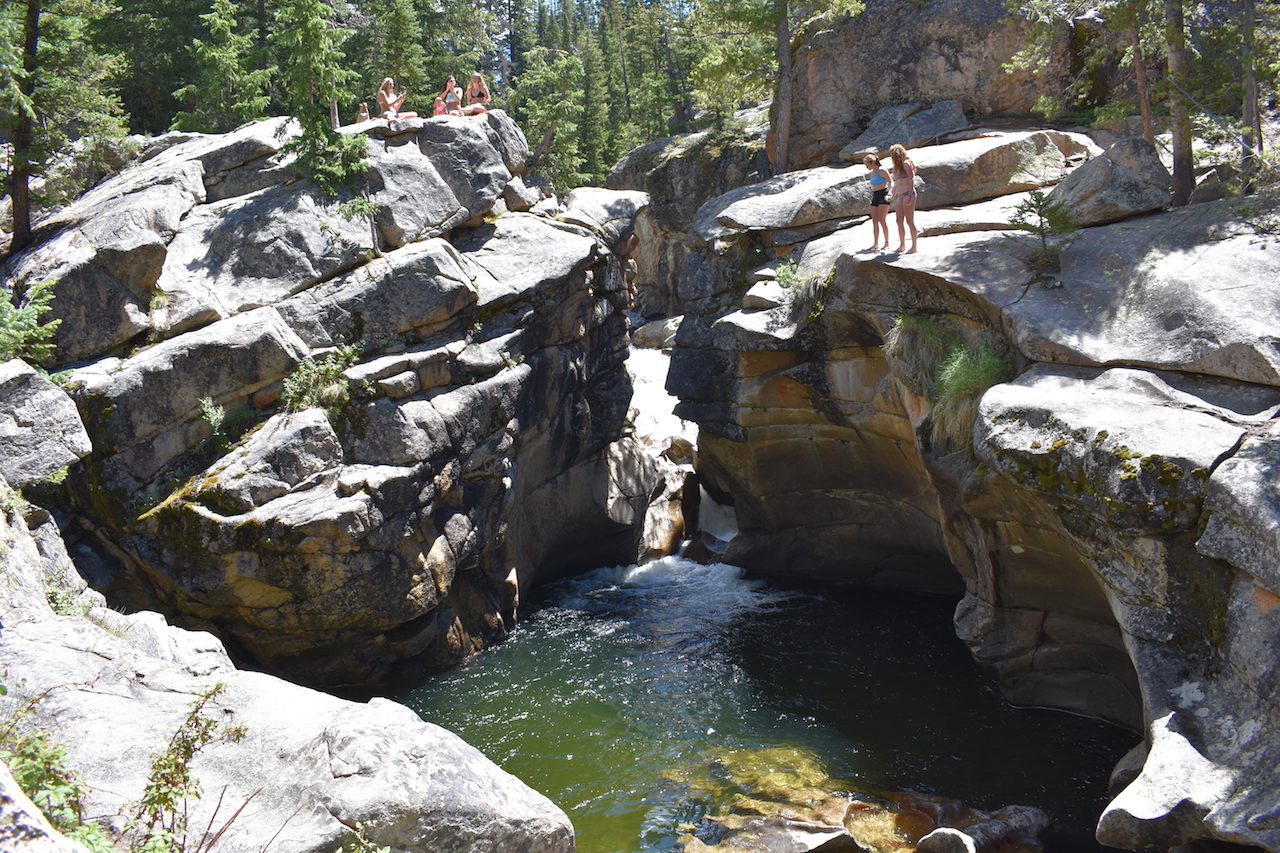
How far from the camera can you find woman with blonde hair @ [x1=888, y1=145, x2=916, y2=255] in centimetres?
1675

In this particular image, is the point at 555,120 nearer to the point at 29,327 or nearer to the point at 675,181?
the point at 675,181

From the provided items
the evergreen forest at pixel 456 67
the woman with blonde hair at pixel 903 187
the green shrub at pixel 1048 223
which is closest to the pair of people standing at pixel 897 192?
the woman with blonde hair at pixel 903 187

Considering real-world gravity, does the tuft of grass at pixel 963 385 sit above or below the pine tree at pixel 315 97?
below

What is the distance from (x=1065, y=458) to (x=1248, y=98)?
8.00m

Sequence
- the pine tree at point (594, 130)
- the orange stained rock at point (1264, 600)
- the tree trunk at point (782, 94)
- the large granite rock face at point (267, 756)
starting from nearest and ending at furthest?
the large granite rock face at point (267, 756), the orange stained rock at point (1264, 600), the tree trunk at point (782, 94), the pine tree at point (594, 130)

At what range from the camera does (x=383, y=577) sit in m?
17.5

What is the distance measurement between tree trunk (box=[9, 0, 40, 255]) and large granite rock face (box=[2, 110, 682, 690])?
2.43ft

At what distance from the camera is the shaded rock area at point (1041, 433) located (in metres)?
10.1

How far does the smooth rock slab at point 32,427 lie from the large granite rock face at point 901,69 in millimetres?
23859

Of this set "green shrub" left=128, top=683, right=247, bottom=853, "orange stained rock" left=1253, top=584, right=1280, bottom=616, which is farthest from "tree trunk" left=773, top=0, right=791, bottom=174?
"green shrub" left=128, top=683, right=247, bottom=853

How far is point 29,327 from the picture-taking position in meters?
15.1

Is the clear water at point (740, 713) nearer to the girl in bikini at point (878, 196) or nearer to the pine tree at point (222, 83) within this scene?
the girl in bikini at point (878, 196)

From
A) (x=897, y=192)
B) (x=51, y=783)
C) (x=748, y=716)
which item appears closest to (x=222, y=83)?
(x=897, y=192)

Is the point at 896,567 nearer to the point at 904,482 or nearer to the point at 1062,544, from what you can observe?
the point at 904,482
